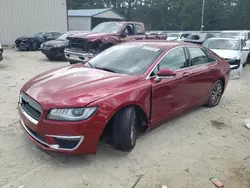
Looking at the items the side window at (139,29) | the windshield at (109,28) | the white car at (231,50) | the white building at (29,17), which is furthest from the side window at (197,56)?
the white building at (29,17)

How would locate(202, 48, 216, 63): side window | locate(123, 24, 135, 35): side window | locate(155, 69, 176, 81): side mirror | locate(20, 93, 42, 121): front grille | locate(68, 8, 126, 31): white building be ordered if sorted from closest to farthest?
1. locate(20, 93, 42, 121): front grille
2. locate(155, 69, 176, 81): side mirror
3. locate(202, 48, 216, 63): side window
4. locate(123, 24, 135, 35): side window
5. locate(68, 8, 126, 31): white building

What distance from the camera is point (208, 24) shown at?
135 feet

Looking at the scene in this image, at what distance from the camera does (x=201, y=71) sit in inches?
183

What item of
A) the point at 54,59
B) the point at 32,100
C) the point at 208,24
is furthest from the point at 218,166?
the point at 208,24

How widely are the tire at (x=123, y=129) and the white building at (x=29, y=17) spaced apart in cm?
1781

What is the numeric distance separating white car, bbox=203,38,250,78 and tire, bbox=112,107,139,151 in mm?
6786

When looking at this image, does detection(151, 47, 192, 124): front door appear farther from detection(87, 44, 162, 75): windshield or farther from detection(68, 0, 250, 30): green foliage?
detection(68, 0, 250, 30): green foliage

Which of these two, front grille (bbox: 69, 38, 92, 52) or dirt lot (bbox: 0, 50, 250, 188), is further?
front grille (bbox: 69, 38, 92, 52)

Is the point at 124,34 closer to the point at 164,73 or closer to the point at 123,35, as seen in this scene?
the point at 123,35

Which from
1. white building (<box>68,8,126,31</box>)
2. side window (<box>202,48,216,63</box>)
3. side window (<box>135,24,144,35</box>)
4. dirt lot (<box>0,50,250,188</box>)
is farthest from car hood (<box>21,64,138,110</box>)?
white building (<box>68,8,126,31</box>)

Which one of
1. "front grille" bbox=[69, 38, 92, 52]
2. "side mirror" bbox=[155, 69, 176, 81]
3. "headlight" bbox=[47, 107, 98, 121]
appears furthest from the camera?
"front grille" bbox=[69, 38, 92, 52]

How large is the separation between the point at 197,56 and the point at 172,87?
127 centimetres

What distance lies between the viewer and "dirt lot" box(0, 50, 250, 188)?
285 cm

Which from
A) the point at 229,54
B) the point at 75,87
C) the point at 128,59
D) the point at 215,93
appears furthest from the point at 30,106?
the point at 229,54
